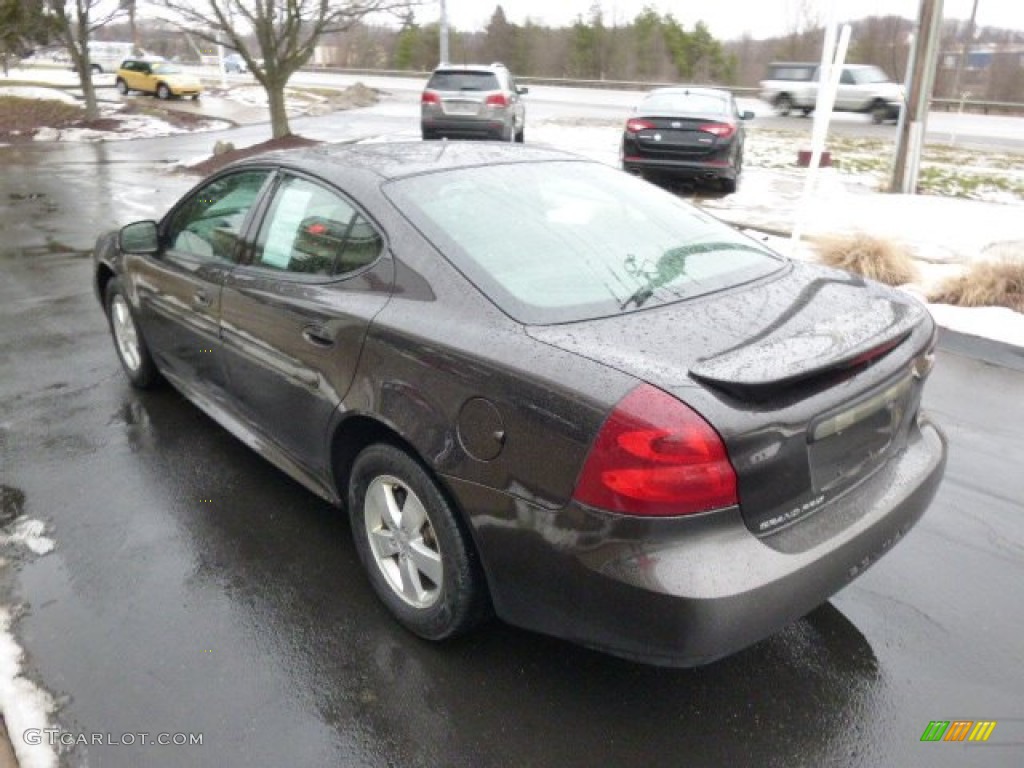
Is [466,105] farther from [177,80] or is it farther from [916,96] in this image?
[177,80]

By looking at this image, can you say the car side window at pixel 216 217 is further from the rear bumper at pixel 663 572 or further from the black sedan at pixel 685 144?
the black sedan at pixel 685 144

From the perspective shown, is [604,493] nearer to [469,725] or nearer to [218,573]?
[469,725]

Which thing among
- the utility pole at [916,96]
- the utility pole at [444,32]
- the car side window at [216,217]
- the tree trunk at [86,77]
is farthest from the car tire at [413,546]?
the utility pole at [444,32]

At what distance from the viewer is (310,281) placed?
3047mm

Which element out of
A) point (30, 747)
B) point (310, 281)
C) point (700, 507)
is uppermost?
point (310, 281)

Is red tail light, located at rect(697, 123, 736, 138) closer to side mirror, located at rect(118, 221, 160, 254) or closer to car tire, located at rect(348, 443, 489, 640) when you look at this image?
side mirror, located at rect(118, 221, 160, 254)

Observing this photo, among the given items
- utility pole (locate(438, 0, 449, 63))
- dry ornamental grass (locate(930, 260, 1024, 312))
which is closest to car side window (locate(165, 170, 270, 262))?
dry ornamental grass (locate(930, 260, 1024, 312))

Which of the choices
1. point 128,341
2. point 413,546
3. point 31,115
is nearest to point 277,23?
point 31,115

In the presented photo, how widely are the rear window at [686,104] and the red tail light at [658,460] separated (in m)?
11.6

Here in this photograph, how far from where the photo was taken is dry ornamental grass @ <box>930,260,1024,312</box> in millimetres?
6574

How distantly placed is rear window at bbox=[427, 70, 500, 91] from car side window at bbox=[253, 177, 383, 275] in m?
15.1

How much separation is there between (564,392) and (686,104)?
40.5ft

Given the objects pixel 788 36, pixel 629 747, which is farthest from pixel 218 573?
pixel 788 36

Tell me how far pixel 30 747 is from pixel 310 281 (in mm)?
1702
